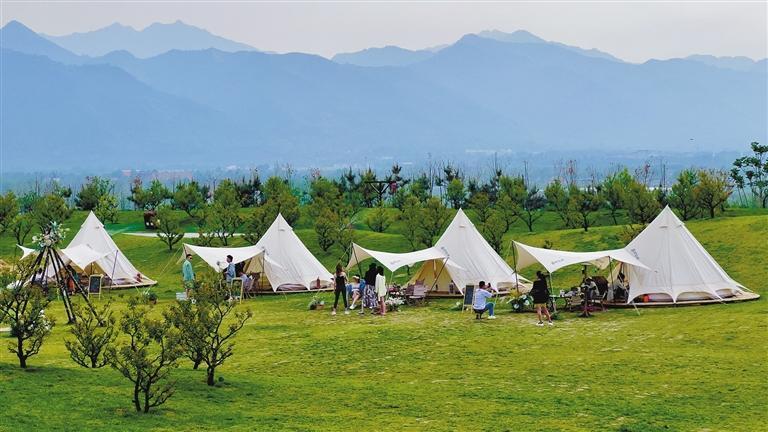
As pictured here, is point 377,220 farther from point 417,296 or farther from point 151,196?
point 417,296

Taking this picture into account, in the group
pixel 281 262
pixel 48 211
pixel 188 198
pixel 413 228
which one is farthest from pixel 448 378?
pixel 188 198

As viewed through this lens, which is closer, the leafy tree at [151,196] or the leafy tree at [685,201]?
the leafy tree at [685,201]

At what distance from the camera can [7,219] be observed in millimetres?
55438

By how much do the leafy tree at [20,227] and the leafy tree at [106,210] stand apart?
5.08 meters

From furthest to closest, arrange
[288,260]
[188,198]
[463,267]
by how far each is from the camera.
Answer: [188,198], [288,260], [463,267]

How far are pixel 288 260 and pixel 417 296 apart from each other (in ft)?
24.6

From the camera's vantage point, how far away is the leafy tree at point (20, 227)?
5372 centimetres

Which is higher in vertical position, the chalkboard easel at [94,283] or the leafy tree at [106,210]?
the leafy tree at [106,210]

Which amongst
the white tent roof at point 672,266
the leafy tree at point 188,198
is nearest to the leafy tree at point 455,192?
the leafy tree at point 188,198

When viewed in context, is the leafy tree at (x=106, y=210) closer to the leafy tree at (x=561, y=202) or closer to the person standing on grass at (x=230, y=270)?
the leafy tree at (x=561, y=202)

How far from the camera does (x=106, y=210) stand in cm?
6397

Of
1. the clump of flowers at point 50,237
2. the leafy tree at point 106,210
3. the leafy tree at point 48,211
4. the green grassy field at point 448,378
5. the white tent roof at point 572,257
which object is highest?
the leafy tree at point 106,210

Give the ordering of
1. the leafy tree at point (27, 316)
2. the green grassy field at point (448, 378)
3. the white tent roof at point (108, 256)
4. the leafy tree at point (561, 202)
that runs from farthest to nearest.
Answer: the leafy tree at point (561, 202) → the white tent roof at point (108, 256) → the leafy tree at point (27, 316) → the green grassy field at point (448, 378)

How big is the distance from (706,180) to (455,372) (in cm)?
3201
